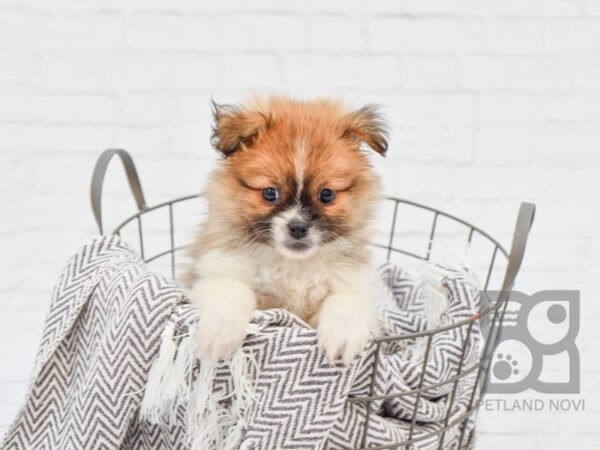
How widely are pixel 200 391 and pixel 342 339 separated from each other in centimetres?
29

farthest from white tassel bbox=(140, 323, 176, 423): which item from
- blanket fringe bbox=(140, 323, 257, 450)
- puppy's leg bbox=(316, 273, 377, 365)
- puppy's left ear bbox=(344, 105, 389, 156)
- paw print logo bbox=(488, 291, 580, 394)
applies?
paw print logo bbox=(488, 291, 580, 394)

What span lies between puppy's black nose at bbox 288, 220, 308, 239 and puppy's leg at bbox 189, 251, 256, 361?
17 centimetres

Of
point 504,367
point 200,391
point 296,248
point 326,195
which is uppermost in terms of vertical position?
point 326,195

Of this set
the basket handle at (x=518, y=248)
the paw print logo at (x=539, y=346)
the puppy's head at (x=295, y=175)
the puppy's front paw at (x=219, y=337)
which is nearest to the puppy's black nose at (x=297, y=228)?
the puppy's head at (x=295, y=175)

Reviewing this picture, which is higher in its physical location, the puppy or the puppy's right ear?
the puppy's right ear

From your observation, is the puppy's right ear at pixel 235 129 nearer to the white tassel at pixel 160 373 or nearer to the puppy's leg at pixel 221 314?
the puppy's leg at pixel 221 314

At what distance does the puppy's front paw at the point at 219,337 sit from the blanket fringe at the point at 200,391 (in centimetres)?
2

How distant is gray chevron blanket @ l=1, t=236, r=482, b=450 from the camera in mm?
A: 1422

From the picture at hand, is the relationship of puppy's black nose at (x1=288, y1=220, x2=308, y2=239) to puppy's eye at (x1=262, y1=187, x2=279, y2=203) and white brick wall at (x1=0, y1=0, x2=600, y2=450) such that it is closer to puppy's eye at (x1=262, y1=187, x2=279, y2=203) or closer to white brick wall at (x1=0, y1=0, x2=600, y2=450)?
puppy's eye at (x1=262, y1=187, x2=279, y2=203)

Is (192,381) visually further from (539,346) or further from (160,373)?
(539,346)

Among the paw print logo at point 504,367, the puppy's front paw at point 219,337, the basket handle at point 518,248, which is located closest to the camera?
the puppy's front paw at point 219,337

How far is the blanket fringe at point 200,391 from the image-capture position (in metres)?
1.43

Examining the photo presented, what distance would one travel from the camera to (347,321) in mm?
1487

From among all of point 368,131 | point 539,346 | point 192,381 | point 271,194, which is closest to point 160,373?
point 192,381
